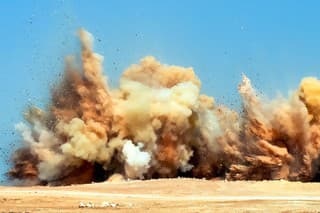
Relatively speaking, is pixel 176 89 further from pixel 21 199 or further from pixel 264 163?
pixel 21 199

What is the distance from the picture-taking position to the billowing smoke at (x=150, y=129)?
46219 mm

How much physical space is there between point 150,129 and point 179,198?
19.8m

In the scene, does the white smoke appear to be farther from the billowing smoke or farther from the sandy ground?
the sandy ground

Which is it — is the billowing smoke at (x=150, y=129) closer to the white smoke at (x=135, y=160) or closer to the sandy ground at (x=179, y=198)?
the white smoke at (x=135, y=160)

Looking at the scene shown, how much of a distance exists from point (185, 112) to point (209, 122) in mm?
2554

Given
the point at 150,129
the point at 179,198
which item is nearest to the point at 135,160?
the point at 150,129

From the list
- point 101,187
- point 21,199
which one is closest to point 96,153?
point 101,187

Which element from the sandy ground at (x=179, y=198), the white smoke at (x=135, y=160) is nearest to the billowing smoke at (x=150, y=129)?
the white smoke at (x=135, y=160)

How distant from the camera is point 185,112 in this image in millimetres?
49750

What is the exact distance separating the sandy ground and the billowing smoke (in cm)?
839

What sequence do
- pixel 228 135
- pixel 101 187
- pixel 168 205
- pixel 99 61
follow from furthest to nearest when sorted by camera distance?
pixel 99 61, pixel 228 135, pixel 101 187, pixel 168 205

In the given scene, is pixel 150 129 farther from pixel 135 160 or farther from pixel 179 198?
pixel 179 198

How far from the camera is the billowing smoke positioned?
152ft

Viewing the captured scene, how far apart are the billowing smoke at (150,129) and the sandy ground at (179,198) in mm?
8394
